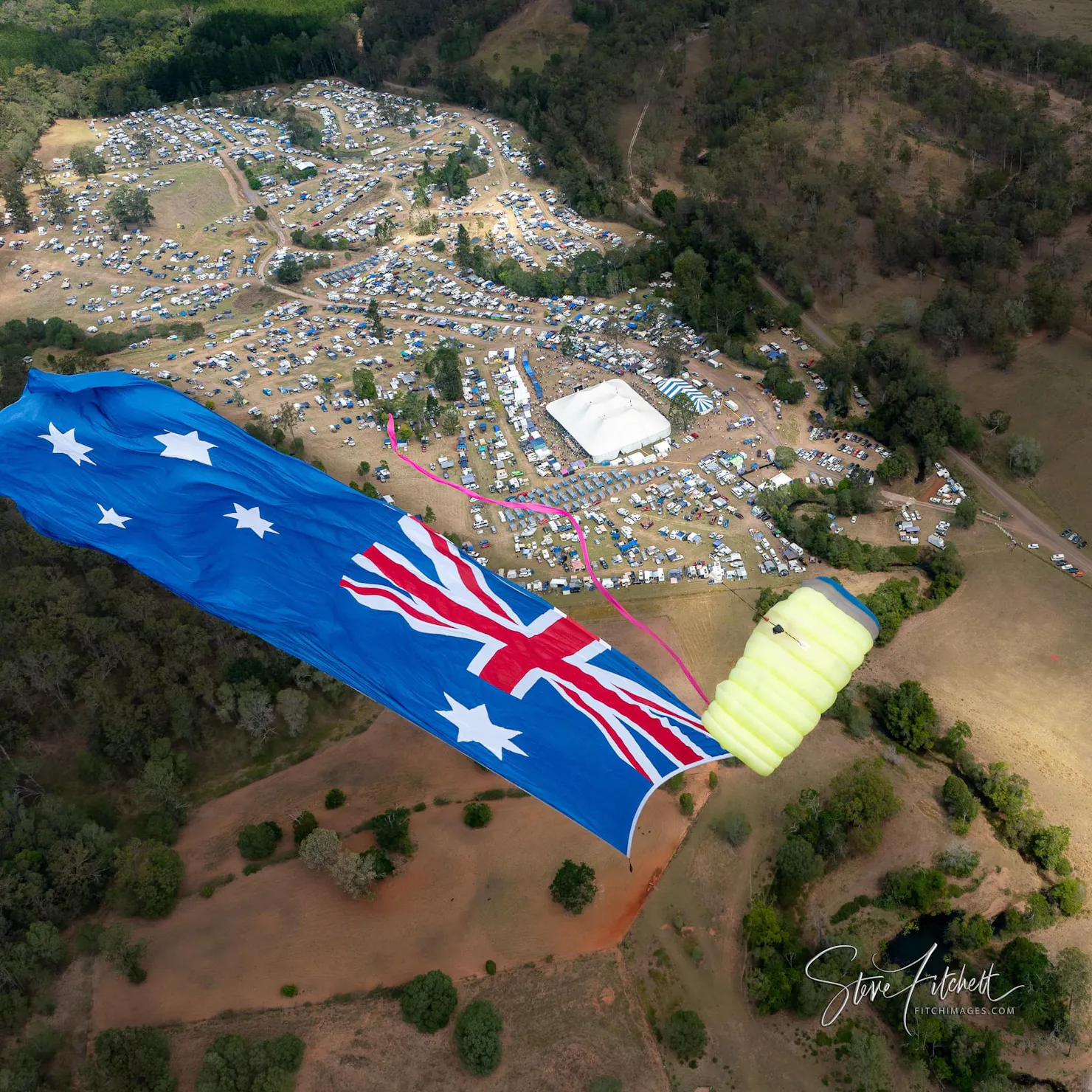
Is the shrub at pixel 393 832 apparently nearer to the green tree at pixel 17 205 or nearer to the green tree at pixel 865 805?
the green tree at pixel 865 805

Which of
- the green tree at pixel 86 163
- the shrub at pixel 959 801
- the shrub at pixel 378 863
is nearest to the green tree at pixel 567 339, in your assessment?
the shrub at pixel 959 801

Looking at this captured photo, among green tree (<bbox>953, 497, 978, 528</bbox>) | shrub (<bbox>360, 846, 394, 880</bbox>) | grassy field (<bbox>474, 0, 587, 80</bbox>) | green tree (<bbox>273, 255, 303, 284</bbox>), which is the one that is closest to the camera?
shrub (<bbox>360, 846, 394, 880</bbox>)

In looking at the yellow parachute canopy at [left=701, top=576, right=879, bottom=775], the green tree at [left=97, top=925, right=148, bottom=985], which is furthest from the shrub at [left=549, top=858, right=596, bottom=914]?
the yellow parachute canopy at [left=701, top=576, right=879, bottom=775]

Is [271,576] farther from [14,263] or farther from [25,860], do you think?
[14,263]

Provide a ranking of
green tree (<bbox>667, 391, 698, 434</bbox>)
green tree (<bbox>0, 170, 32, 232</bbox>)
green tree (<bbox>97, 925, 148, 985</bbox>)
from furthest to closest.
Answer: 1. green tree (<bbox>0, 170, 32, 232</bbox>)
2. green tree (<bbox>667, 391, 698, 434</bbox>)
3. green tree (<bbox>97, 925, 148, 985</bbox>)

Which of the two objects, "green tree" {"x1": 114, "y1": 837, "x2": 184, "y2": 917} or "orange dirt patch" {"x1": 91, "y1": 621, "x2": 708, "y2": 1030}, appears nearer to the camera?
"orange dirt patch" {"x1": 91, "y1": 621, "x2": 708, "y2": 1030}

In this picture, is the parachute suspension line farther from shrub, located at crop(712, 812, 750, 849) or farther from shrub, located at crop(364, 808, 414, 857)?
shrub, located at crop(364, 808, 414, 857)
